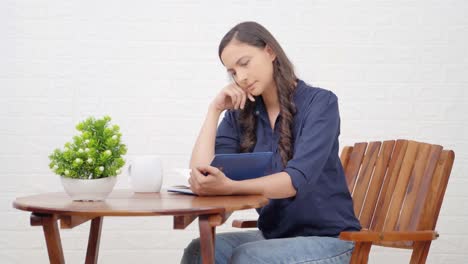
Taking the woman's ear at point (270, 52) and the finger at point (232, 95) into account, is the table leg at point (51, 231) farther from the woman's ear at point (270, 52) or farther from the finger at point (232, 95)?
the woman's ear at point (270, 52)

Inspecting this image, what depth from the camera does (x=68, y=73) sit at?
3.64 meters

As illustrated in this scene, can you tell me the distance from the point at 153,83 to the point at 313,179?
5.60ft

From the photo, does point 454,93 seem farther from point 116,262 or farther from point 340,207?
point 116,262

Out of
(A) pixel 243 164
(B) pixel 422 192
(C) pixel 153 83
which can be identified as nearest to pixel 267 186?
→ (A) pixel 243 164

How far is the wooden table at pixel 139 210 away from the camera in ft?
5.41

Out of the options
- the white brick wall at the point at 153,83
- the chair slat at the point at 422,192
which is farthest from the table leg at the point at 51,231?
the white brick wall at the point at 153,83

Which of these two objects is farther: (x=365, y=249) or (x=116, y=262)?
(x=116, y=262)

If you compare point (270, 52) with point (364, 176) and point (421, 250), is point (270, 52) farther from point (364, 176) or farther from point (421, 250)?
point (421, 250)

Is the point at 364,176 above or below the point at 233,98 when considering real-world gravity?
below

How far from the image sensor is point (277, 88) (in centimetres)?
239

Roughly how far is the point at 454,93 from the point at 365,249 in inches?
74.1

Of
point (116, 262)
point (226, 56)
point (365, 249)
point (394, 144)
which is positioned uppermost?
point (226, 56)

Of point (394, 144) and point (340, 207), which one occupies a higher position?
point (394, 144)

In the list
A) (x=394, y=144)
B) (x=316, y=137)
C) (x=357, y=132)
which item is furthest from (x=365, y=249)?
(x=357, y=132)
